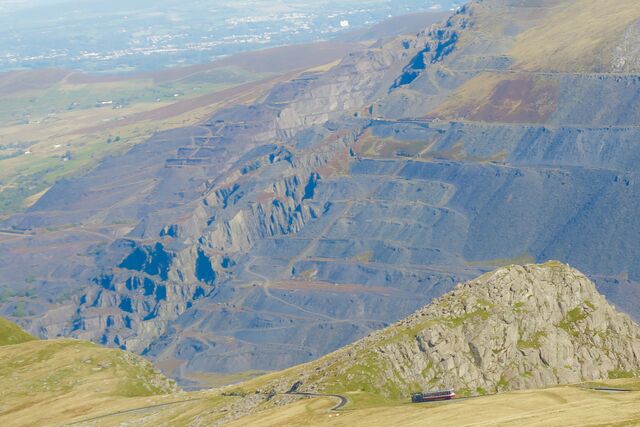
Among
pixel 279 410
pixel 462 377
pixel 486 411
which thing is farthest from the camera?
pixel 462 377

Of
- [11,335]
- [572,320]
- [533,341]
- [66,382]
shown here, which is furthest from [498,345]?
[11,335]

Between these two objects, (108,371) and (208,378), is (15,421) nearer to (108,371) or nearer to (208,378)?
(108,371)

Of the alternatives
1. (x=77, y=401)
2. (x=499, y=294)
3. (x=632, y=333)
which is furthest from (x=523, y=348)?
(x=77, y=401)

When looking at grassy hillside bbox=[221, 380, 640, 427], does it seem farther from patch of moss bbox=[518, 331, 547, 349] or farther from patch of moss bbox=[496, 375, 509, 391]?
patch of moss bbox=[518, 331, 547, 349]

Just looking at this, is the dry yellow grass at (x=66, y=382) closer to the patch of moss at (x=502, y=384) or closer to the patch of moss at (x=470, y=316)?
the patch of moss at (x=470, y=316)

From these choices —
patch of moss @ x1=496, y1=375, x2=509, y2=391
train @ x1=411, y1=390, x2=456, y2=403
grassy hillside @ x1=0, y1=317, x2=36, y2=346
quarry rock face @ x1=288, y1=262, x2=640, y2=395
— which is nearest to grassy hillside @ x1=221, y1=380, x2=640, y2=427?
train @ x1=411, y1=390, x2=456, y2=403
